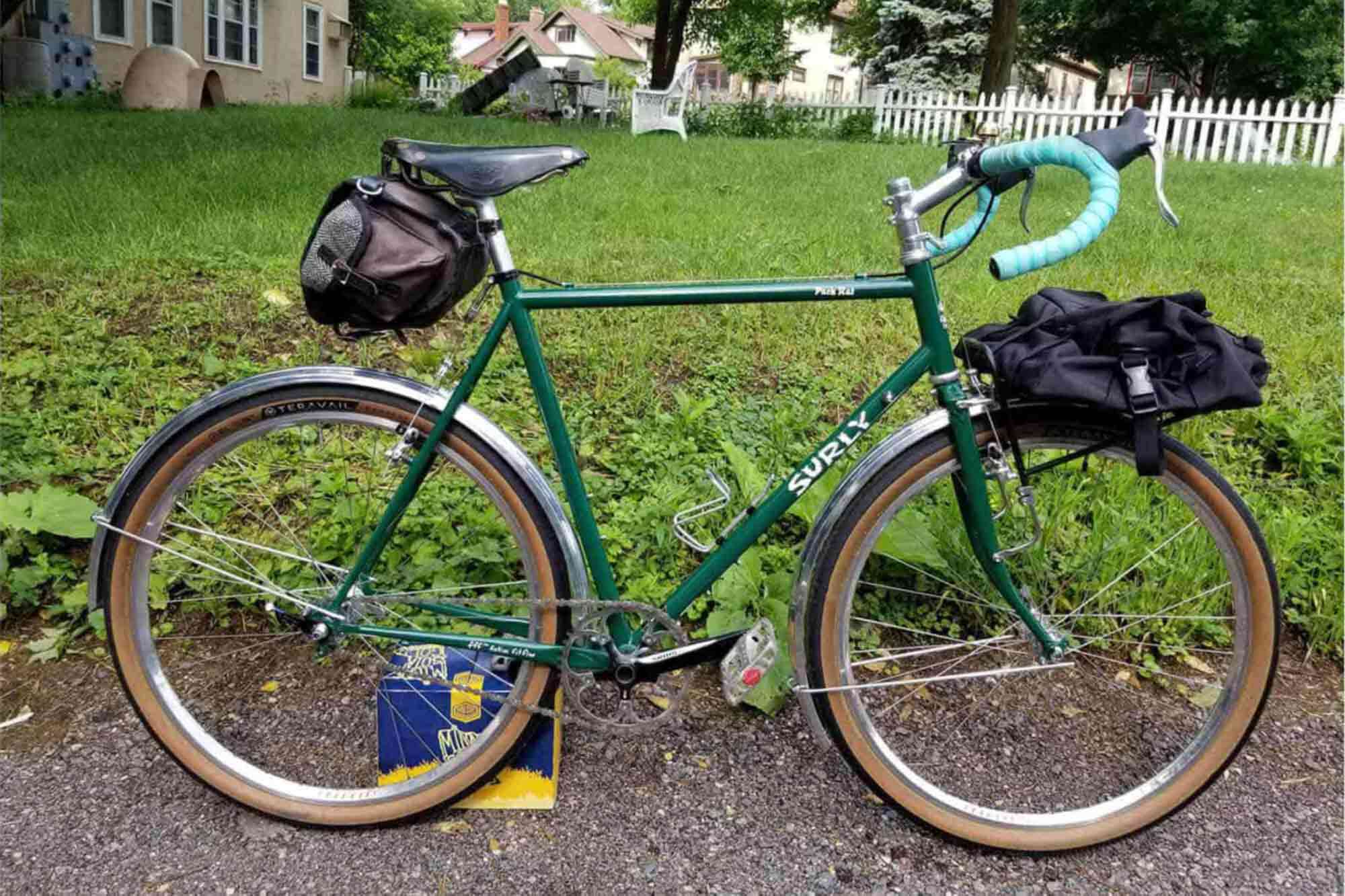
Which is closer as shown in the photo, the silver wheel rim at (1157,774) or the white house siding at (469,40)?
the silver wheel rim at (1157,774)

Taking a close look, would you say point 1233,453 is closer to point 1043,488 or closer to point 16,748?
point 1043,488

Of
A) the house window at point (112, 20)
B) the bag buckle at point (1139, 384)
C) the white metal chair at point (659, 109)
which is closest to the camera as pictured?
the bag buckle at point (1139, 384)

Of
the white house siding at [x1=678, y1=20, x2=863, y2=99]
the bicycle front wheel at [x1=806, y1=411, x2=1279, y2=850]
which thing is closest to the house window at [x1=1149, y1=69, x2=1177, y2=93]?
the white house siding at [x1=678, y1=20, x2=863, y2=99]

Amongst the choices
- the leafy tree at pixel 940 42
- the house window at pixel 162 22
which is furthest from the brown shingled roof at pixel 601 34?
the house window at pixel 162 22

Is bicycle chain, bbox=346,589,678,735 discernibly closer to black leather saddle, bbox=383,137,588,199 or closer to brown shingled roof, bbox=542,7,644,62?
black leather saddle, bbox=383,137,588,199

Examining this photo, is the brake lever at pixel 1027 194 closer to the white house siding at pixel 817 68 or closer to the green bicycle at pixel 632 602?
the green bicycle at pixel 632 602

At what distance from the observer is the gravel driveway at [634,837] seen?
2057mm

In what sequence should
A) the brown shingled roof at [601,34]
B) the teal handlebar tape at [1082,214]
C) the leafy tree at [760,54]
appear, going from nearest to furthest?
the teal handlebar tape at [1082,214], the leafy tree at [760,54], the brown shingled roof at [601,34]

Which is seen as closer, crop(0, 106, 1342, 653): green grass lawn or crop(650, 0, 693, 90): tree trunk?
crop(0, 106, 1342, 653): green grass lawn

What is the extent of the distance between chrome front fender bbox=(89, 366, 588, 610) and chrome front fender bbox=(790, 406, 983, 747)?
0.47 meters

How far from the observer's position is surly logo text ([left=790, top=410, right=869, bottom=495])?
2.06m

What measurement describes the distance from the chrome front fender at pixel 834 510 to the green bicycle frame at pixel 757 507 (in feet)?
0.18

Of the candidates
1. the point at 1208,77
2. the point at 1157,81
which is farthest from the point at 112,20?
the point at 1157,81

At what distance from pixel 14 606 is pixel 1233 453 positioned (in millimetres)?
3824
